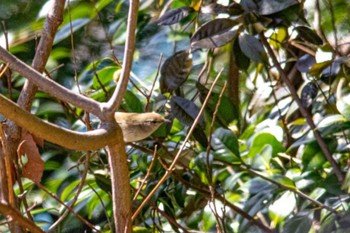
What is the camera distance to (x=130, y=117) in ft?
4.94

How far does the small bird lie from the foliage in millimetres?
21

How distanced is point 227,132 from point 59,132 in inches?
34.1

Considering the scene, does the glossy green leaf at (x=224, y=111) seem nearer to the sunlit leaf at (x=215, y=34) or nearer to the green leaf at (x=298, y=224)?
the sunlit leaf at (x=215, y=34)

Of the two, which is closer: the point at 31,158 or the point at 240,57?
the point at 31,158

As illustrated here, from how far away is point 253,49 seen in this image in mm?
1456

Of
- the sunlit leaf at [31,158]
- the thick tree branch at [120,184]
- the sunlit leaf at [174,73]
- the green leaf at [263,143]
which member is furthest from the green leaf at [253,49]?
the thick tree branch at [120,184]

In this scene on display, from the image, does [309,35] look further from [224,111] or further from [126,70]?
[126,70]

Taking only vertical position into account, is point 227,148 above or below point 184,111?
below

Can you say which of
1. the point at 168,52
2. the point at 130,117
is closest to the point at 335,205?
the point at 130,117

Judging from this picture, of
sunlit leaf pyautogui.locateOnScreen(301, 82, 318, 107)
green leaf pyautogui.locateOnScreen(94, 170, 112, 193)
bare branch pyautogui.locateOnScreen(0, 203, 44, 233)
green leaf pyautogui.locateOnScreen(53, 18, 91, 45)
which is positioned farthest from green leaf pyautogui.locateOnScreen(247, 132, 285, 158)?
bare branch pyautogui.locateOnScreen(0, 203, 44, 233)

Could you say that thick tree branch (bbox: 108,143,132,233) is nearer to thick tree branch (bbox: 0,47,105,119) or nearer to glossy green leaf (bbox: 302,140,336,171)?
thick tree branch (bbox: 0,47,105,119)

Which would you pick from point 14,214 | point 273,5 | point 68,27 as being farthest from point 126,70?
point 68,27

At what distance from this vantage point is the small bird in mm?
1413

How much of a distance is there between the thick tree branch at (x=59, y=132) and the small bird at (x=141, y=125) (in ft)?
1.82
